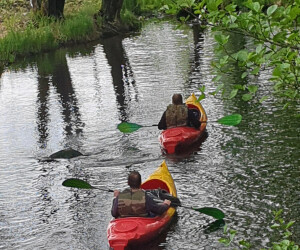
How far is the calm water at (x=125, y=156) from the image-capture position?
10.4 m

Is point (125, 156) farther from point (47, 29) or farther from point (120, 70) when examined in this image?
point (47, 29)

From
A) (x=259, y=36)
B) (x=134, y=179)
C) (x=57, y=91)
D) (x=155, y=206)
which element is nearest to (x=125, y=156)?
(x=155, y=206)

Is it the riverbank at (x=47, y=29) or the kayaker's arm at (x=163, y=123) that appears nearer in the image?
the kayaker's arm at (x=163, y=123)

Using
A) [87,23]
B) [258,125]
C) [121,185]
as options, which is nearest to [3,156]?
[121,185]

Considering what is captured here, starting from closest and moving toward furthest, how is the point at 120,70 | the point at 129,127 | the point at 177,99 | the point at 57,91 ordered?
the point at 177,99 < the point at 129,127 < the point at 57,91 < the point at 120,70

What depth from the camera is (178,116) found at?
1438 centimetres

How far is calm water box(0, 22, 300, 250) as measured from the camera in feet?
34.2

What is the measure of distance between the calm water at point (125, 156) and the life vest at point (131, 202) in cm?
55

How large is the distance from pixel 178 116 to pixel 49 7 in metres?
19.6

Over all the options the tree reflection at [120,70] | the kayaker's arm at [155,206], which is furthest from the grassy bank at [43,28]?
the kayaker's arm at [155,206]

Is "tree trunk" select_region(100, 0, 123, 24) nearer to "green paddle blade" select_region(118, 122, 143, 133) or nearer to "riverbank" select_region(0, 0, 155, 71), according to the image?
"riverbank" select_region(0, 0, 155, 71)

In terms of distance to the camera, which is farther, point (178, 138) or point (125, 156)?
point (125, 156)

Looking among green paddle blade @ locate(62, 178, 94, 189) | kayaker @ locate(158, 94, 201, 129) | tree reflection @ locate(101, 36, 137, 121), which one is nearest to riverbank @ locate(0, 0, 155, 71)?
tree reflection @ locate(101, 36, 137, 121)

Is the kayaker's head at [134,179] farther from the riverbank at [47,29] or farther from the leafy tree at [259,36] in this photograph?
the riverbank at [47,29]
